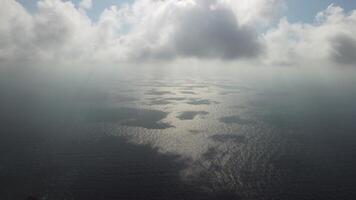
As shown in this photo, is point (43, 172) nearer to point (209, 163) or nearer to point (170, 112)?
point (209, 163)

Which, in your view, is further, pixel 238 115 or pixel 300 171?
pixel 238 115

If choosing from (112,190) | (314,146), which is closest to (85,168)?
(112,190)

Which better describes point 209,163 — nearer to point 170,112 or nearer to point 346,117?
point 170,112

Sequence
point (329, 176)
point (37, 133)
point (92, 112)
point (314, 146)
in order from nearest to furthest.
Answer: point (329, 176), point (314, 146), point (37, 133), point (92, 112)

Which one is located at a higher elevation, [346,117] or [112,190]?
[346,117]

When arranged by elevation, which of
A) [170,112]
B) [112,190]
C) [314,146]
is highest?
[170,112]

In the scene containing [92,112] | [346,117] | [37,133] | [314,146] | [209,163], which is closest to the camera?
[209,163]

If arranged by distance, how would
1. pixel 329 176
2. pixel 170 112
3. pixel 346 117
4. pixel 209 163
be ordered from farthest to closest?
pixel 170 112 → pixel 346 117 → pixel 209 163 → pixel 329 176

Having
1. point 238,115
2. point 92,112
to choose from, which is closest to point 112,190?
point 92,112

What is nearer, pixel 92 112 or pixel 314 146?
pixel 314 146
